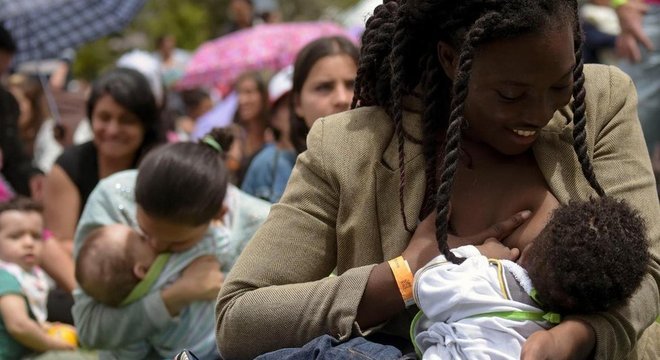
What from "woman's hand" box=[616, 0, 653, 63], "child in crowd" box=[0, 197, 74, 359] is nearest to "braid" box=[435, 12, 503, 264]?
"child in crowd" box=[0, 197, 74, 359]

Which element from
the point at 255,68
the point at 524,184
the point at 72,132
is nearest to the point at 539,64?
the point at 524,184

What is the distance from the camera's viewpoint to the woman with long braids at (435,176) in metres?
2.82

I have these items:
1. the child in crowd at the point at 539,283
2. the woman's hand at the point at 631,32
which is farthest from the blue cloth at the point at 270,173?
the child in crowd at the point at 539,283

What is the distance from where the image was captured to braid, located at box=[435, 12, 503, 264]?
2.80 metres

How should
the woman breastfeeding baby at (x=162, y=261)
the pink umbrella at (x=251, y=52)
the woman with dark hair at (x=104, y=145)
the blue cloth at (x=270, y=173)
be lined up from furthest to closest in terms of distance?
the pink umbrella at (x=251, y=52)
the woman with dark hair at (x=104, y=145)
the blue cloth at (x=270, y=173)
the woman breastfeeding baby at (x=162, y=261)

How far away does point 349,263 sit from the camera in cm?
309

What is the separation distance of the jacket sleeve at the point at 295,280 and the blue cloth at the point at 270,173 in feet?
8.98

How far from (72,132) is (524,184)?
27.8 feet

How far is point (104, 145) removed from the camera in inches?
247

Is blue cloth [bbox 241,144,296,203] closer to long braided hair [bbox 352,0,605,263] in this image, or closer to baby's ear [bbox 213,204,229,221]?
baby's ear [bbox 213,204,229,221]

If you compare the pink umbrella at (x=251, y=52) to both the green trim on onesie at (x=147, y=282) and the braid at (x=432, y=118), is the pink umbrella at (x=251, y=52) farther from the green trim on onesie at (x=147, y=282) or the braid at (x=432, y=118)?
the braid at (x=432, y=118)

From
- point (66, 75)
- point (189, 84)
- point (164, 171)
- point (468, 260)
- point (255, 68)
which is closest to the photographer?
point (468, 260)

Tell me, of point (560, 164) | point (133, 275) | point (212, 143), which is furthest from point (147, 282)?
point (560, 164)

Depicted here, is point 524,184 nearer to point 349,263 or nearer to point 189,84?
point 349,263
